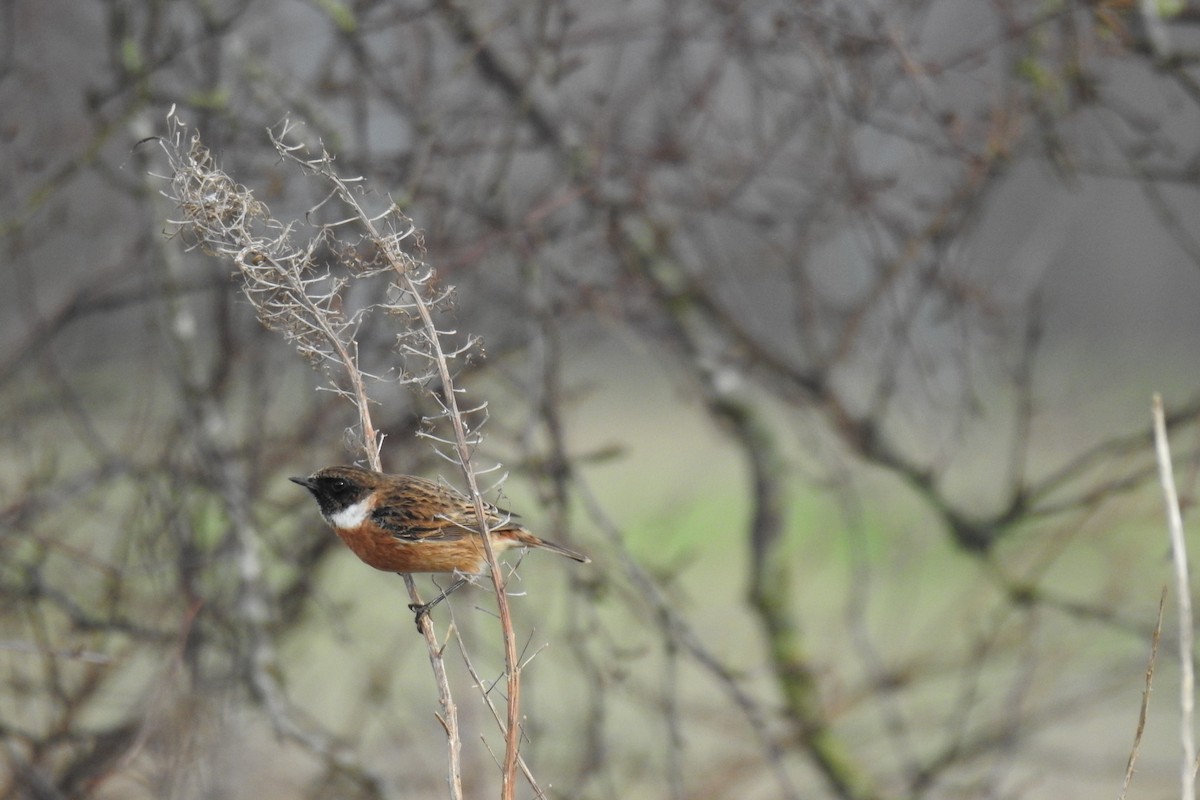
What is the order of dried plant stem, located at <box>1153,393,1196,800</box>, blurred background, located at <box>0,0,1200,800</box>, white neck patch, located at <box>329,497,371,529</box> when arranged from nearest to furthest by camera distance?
dried plant stem, located at <box>1153,393,1196,800</box> → white neck patch, located at <box>329,497,371,529</box> → blurred background, located at <box>0,0,1200,800</box>

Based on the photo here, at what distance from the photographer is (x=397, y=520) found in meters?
2.93

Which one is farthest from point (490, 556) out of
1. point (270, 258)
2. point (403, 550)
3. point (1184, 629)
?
point (403, 550)

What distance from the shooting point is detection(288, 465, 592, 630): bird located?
289 cm

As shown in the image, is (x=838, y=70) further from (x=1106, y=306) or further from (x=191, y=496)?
(x=1106, y=306)

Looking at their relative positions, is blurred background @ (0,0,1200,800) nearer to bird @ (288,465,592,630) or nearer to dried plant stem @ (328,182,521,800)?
bird @ (288,465,592,630)

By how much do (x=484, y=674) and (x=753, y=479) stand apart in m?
1.88

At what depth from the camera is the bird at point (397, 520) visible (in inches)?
114

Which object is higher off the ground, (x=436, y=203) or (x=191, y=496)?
(x=436, y=203)

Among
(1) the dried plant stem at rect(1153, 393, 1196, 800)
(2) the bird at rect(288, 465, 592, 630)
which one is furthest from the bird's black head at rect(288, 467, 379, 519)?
(1) the dried plant stem at rect(1153, 393, 1196, 800)

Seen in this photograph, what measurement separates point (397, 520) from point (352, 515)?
0.50 feet

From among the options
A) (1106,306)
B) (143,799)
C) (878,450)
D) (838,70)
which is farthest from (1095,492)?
(1106,306)

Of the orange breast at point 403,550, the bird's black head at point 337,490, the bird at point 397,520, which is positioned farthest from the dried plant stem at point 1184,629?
the bird's black head at point 337,490

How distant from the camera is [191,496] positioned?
190 inches

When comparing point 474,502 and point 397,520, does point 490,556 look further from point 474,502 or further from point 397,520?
point 397,520
